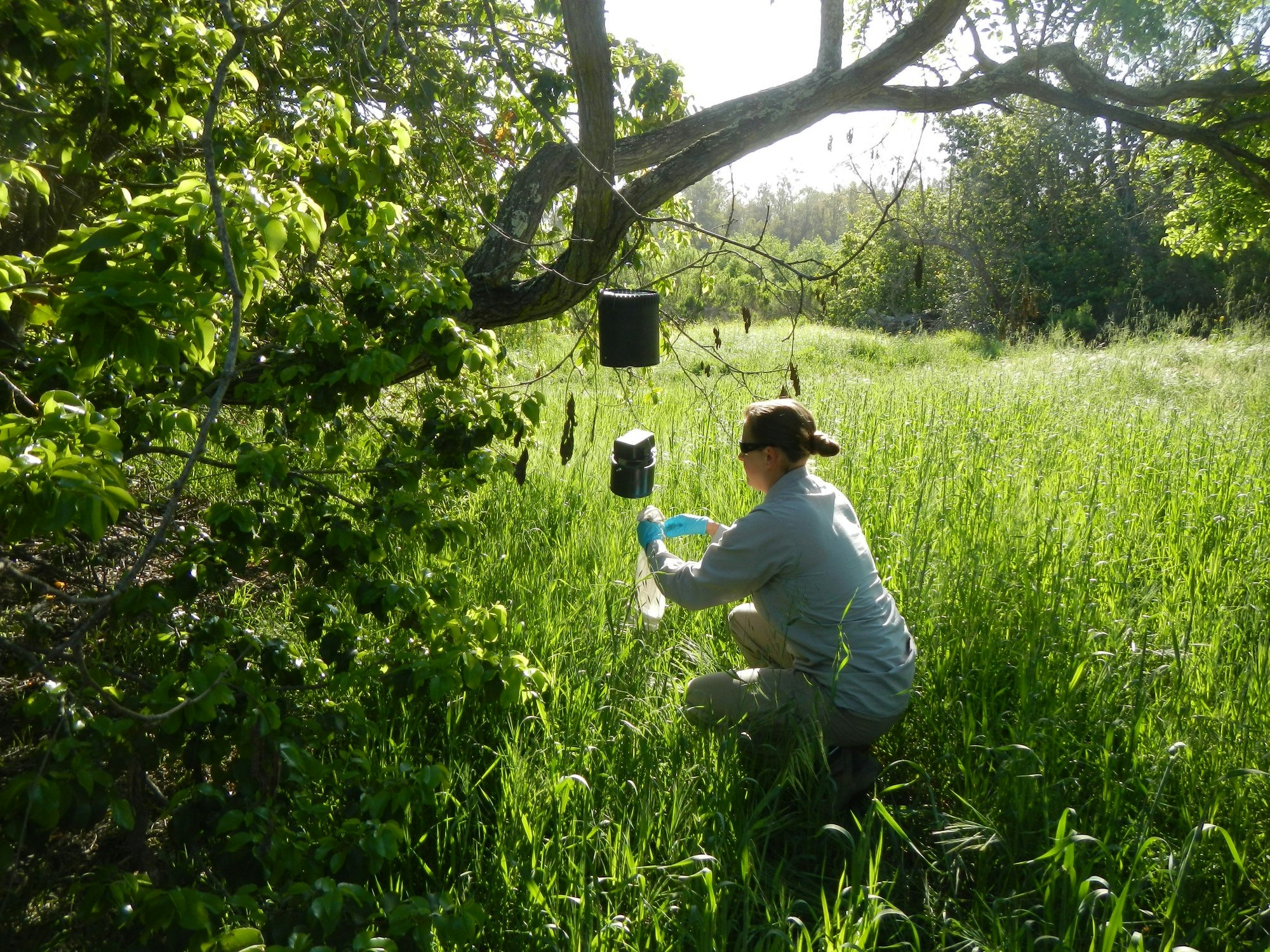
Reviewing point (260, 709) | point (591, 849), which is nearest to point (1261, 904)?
point (591, 849)

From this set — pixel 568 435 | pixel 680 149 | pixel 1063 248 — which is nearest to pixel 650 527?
pixel 568 435

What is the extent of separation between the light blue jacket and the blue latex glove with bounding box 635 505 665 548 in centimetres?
41

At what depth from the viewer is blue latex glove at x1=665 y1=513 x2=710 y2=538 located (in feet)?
11.3

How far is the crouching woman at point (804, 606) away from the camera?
9.14 ft

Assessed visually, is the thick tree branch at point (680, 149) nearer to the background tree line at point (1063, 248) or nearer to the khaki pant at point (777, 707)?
the khaki pant at point (777, 707)

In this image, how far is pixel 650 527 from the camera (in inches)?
133

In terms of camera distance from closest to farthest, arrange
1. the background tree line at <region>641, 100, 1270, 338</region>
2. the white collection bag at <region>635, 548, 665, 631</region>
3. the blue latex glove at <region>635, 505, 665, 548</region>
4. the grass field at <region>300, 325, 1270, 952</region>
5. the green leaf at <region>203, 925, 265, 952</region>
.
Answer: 1. the green leaf at <region>203, 925, 265, 952</region>
2. the grass field at <region>300, 325, 1270, 952</region>
3. the blue latex glove at <region>635, 505, 665, 548</region>
4. the white collection bag at <region>635, 548, 665, 631</region>
5. the background tree line at <region>641, 100, 1270, 338</region>

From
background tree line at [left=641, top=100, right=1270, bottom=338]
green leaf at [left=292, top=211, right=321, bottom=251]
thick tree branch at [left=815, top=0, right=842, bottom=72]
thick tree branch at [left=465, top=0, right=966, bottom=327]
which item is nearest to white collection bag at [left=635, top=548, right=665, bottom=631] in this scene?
thick tree branch at [left=465, top=0, right=966, bottom=327]

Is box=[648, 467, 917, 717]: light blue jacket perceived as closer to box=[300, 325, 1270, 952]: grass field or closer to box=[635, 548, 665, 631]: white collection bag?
box=[300, 325, 1270, 952]: grass field

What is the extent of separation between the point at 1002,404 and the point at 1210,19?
144 inches

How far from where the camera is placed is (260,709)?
191 centimetres

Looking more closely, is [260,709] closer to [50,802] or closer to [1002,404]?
[50,802]

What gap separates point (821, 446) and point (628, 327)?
796mm

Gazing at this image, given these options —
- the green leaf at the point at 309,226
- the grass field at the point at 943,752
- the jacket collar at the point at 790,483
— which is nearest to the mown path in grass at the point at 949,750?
the grass field at the point at 943,752
